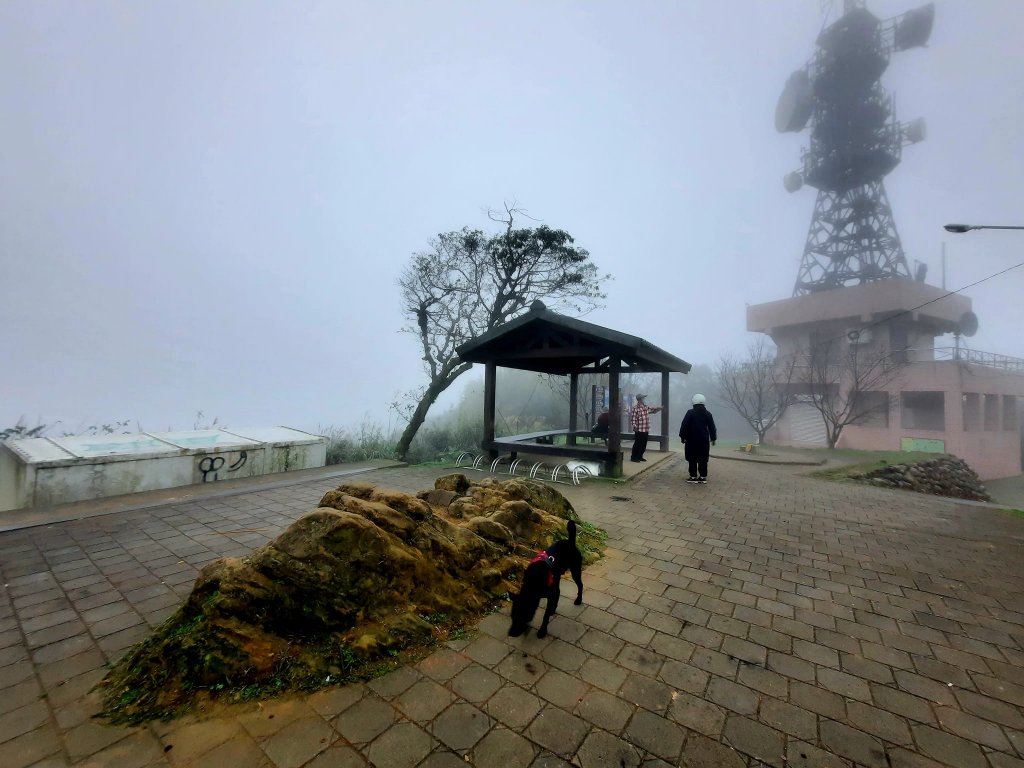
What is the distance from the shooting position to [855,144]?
41.4 metres

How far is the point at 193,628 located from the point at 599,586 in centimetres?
295

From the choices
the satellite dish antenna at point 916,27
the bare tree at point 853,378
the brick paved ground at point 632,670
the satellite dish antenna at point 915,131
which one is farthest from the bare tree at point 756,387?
the satellite dish antenna at point 916,27

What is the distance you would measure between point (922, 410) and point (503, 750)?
36.4 metres

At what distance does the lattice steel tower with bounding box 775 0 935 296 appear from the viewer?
129ft

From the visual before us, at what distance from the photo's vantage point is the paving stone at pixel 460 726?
6.39ft

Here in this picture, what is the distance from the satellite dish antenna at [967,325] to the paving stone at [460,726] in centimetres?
4853

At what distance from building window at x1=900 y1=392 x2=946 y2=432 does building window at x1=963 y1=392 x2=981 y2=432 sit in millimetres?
1062

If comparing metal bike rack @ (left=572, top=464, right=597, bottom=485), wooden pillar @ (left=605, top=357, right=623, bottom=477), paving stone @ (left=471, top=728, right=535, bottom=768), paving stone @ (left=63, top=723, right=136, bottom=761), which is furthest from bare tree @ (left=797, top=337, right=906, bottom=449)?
paving stone @ (left=63, top=723, right=136, bottom=761)

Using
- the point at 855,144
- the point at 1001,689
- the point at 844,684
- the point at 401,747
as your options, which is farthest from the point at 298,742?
the point at 855,144

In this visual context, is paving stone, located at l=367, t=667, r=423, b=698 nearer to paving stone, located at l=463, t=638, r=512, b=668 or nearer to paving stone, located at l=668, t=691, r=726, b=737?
paving stone, located at l=463, t=638, r=512, b=668

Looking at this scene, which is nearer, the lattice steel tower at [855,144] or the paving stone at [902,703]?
the paving stone at [902,703]

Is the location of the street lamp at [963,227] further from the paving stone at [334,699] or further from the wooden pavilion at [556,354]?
the paving stone at [334,699]

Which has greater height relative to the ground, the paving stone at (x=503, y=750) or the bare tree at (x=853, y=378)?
the bare tree at (x=853, y=378)

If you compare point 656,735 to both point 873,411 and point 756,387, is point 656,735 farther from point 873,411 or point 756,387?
point 873,411
